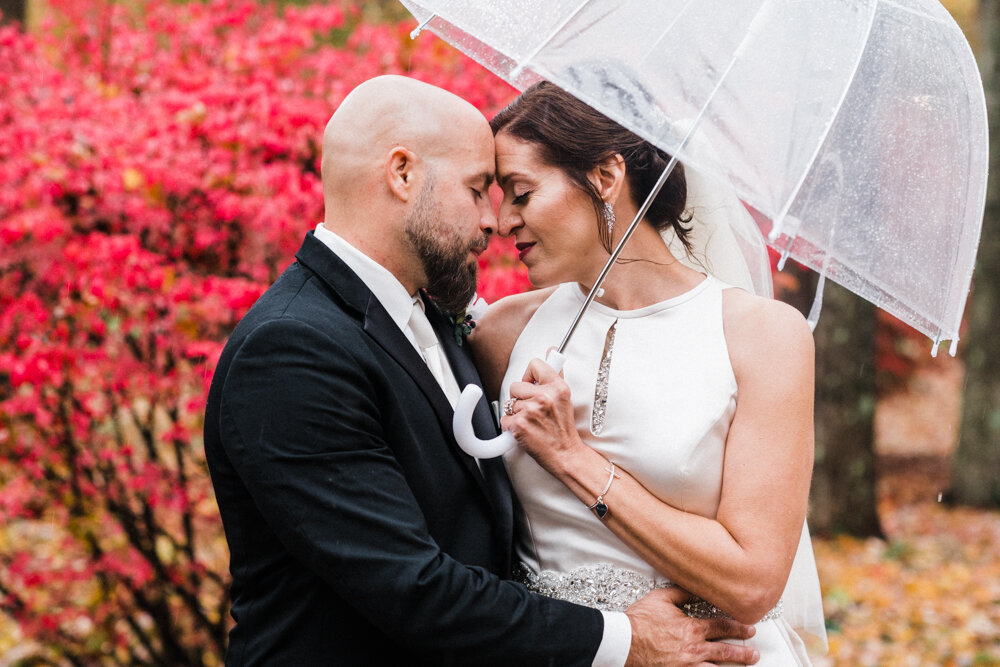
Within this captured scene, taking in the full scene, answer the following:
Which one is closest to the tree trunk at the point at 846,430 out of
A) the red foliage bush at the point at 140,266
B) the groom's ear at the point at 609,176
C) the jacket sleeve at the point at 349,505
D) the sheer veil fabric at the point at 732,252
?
the red foliage bush at the point at 140,266

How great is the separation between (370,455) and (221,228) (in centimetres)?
279

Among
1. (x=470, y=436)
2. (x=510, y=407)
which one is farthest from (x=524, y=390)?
(x=470, y=436)

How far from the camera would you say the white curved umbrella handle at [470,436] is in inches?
93.4

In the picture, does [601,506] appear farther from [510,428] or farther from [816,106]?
[816,106]

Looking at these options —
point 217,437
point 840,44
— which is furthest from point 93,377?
point 840,44

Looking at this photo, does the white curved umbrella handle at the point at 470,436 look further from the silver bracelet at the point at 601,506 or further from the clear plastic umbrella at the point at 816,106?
the clear plastic umbrella at the point at 816,106

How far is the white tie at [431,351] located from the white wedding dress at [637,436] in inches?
7.9

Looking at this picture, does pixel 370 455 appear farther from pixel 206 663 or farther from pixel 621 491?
pixel 206 663

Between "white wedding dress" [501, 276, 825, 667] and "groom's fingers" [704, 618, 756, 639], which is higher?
"white wedding dress" [501, 276, 825, 667]

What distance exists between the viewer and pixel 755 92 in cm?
226

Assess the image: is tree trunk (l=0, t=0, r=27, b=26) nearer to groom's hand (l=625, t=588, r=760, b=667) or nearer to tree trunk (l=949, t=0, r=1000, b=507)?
groom's hand (l=625, t=588, r=760, b=667)

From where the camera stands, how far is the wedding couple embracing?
213 cm

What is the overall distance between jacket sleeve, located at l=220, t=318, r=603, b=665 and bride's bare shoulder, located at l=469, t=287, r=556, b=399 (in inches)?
32.7

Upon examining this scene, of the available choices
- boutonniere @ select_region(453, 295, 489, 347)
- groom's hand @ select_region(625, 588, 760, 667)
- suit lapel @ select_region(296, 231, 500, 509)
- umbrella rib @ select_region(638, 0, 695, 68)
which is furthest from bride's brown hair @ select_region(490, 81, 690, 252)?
groom's hand @ select_region(625, 588, 760, 667)
